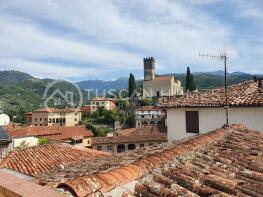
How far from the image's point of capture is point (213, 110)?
16469 mm

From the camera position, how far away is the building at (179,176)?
11.1 ft

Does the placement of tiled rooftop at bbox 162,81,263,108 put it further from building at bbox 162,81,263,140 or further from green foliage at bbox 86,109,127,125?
green foliage at bbox 86,109,127,125

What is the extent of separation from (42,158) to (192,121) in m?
7.95

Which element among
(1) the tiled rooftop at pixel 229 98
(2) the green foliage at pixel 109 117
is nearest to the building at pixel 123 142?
(1) the tiled rooftop at pixel 229 98

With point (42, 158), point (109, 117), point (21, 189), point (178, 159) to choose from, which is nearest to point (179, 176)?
point (178, 159)

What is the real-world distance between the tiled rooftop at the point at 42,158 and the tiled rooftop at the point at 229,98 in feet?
18.5

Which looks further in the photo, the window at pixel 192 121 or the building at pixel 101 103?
the building at pixel 101 103

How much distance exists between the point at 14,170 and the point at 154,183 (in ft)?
37.6

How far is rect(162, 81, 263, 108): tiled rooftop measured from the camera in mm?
15232

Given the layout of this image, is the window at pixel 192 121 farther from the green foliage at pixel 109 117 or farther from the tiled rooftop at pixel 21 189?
the green foliage at pixel 109 117

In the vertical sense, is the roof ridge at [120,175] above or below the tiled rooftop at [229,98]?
below

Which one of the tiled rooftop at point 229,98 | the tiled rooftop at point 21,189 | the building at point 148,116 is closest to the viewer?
the tiled rooftop at point 21,189

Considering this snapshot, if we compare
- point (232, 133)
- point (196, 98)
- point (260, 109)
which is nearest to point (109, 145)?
point (196, 98)

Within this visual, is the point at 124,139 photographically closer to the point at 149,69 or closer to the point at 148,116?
the point at 148,116
